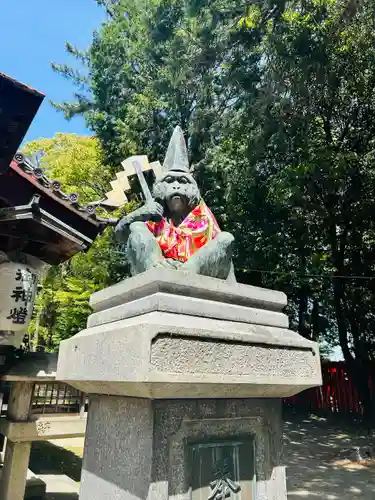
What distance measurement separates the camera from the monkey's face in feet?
10.1

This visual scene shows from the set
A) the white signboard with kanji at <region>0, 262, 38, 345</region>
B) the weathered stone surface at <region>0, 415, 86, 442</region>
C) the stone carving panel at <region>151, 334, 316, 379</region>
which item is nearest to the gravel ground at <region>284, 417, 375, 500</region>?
the weathered stone surface at <region>0, 415, 86, 442</region>

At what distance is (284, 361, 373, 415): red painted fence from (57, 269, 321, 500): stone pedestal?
12.6 metres

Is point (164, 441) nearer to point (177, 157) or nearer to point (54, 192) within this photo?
point (177, 157)

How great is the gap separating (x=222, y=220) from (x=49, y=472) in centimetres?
802

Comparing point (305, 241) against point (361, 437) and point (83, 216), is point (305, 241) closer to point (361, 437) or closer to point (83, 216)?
point (361, 437)

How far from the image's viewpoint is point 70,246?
628cm

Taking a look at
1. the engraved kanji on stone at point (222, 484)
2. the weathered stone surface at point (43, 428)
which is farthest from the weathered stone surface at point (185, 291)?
the weathered stone surface at point (43, 428)

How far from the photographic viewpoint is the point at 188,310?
2.29 meters

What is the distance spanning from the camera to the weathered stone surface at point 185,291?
2322 mm

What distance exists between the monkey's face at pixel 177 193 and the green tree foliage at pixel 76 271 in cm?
930

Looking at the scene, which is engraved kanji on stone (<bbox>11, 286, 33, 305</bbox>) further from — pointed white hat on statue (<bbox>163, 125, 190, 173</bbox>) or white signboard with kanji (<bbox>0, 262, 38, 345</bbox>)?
pointed white hat on statue (<bbox>163, 125, 190, 173</bbox>)

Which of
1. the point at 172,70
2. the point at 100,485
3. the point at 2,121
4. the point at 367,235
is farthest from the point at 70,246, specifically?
the point at 367,235

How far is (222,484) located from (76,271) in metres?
12.4

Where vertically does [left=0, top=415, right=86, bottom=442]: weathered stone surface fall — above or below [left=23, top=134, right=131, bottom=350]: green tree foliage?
below
